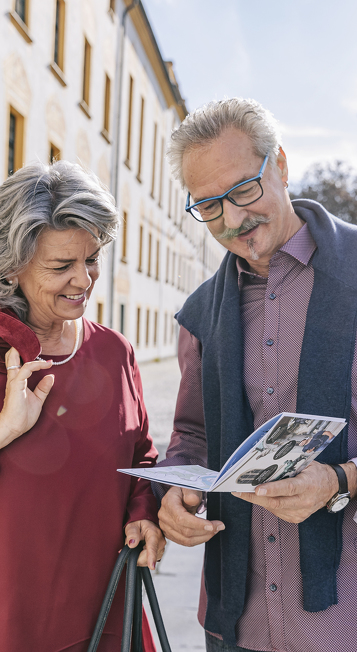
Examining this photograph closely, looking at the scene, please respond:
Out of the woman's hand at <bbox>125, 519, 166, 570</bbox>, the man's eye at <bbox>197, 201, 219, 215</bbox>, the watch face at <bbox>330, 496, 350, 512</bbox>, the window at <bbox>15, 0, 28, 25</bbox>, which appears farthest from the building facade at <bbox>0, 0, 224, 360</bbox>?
the watch face at <bbox>330, 496, 350, 512</bbox>

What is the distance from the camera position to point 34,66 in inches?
436

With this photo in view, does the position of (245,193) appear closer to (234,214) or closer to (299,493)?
(234,214)

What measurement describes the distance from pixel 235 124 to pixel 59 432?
42.6 inches

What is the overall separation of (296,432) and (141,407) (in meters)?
0.95

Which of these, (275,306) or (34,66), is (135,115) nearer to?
(34,66)

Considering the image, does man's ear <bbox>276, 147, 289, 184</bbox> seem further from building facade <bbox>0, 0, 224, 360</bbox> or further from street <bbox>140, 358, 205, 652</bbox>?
street <bbox>140, 358, 205, 652</bbox>

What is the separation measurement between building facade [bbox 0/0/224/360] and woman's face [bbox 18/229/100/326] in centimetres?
151

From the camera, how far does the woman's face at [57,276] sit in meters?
2.01

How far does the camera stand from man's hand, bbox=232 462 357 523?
1541 mm

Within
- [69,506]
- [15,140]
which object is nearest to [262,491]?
[69,506]

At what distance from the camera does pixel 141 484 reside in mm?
2168

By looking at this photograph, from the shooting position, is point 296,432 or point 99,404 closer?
point 296,432

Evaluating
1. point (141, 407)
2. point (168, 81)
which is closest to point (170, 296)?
point (168, 81)

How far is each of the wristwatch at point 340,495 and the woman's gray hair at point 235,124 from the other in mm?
947
